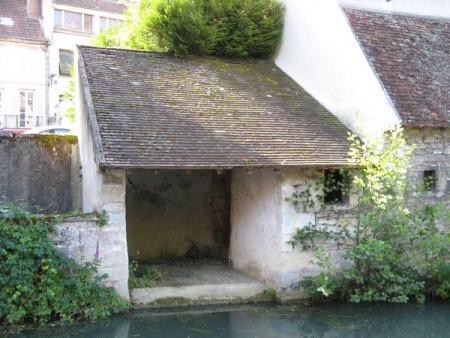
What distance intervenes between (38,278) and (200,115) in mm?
3676

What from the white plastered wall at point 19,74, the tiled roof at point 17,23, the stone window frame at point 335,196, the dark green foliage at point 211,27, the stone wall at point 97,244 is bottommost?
the stone wall at point 97,244

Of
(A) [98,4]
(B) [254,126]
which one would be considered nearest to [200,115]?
(B) [254,126]

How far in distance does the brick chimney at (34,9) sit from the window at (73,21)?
922 millimetres

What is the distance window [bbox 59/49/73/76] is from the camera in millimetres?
25172

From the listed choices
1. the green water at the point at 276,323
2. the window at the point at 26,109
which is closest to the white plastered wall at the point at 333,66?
the green water at the point at 276,323

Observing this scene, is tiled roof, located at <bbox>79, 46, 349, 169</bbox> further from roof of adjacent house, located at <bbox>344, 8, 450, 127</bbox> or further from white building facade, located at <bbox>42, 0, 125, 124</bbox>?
white building facade, located at <bbox>42, 0, 125, 124</bbox>

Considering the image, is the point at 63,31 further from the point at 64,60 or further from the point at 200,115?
the point at 200,115

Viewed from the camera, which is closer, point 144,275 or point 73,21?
point 144,275

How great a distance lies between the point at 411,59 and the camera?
10.5 meters

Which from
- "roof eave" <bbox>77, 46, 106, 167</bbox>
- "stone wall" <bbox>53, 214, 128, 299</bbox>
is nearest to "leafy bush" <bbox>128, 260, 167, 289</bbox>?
"stone wall" <bbox>53, 214, 128, 299</bbox>

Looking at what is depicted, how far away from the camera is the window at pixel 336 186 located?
353 inches

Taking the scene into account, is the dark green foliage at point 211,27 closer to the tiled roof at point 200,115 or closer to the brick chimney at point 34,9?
the tiled roof at point 200,115

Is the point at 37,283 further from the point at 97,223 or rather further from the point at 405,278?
the point at 405,278

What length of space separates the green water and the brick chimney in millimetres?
20934
